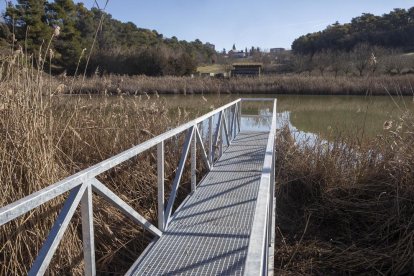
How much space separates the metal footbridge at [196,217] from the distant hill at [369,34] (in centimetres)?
6079

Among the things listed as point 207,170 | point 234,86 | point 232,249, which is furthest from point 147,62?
point 232,249

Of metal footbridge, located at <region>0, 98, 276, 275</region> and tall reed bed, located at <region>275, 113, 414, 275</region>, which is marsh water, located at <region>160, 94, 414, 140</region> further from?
metal footbridge, located at <region>0, 98, 276, 275</region>

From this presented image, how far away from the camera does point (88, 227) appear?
214 cm

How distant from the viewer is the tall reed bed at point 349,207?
169 inches

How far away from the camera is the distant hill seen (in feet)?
204

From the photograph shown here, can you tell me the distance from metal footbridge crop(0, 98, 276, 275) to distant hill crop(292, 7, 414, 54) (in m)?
60.8

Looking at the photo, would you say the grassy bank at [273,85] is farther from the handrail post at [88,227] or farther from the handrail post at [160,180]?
the handrail post at [88,227]

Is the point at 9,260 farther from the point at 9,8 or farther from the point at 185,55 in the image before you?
the point at 185,55

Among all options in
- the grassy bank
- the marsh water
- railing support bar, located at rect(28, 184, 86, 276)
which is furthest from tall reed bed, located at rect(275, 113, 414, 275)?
the grassy bank

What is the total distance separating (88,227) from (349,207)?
12.7ft

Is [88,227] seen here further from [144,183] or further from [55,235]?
[144,183]

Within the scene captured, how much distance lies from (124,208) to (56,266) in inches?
26.7

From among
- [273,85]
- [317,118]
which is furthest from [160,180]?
[273,85]

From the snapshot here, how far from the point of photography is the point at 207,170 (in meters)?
5.55
